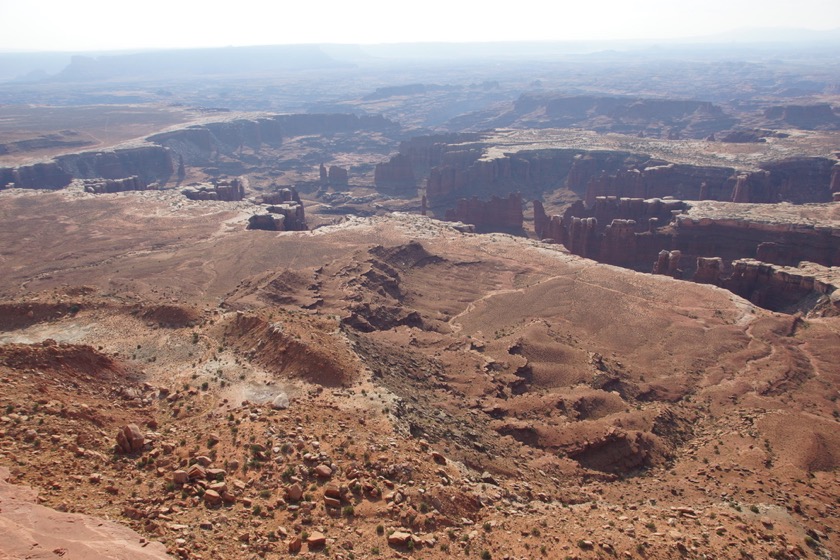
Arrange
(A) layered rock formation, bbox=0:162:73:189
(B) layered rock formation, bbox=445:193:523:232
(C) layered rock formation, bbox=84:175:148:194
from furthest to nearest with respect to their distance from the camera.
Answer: (A) layered rock formation, bbox=0:162:73:189
(C) layered rock formation, bbox=84:175:148:194
(B) layered rock formation, bbox=445:193:523:232

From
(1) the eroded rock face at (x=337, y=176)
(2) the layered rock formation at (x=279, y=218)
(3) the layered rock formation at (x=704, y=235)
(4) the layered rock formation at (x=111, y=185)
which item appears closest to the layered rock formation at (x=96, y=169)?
(4) the layered rock formation at (x=111, y=185)

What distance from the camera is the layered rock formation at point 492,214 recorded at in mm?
108750

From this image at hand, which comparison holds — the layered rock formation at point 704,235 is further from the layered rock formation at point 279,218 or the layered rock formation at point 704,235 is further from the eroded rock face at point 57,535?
the eroded rock face at point 57,535

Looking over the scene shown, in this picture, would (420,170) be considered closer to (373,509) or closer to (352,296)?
(352,296)

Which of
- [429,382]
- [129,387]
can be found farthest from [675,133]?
[129,387]

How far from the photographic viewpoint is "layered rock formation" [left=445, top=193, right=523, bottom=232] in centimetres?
10875

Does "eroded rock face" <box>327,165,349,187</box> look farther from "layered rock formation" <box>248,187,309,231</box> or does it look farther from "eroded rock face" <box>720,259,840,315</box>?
"eroded rock face" <box>720,259,840,315</box>

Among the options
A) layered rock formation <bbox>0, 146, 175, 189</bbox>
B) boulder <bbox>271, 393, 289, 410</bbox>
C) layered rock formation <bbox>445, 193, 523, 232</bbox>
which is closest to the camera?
boulder <bbox>271, 393, 289, 410</bbox>

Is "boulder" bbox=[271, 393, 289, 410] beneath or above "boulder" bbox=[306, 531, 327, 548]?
beneath

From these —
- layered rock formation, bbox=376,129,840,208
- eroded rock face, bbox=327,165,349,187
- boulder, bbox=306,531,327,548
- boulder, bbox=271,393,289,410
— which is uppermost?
boulder, bbox=306,531,327,548

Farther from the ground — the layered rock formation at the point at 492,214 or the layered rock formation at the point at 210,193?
the layered rock formation at the point at 210,193

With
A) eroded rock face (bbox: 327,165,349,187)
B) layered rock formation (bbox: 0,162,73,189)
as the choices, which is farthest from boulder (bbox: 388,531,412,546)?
eroded rock face (bbox: 327,165,349,187)

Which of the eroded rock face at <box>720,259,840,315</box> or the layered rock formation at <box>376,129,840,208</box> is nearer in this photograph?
the eroded rock face at <box>720,259,840,315</box>

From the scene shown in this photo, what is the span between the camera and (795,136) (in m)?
146
